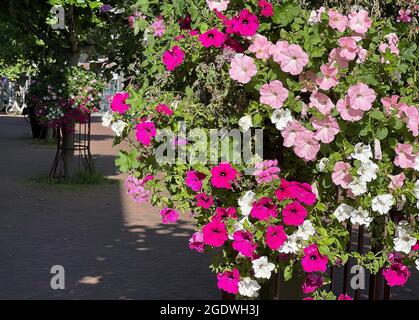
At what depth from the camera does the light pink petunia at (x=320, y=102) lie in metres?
3.10

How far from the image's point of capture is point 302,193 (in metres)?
3.08

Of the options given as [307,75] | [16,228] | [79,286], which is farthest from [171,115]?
[16,228]

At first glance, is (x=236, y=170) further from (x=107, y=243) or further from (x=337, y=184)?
(x=107, y=243)

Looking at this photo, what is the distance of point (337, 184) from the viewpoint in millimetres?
3119

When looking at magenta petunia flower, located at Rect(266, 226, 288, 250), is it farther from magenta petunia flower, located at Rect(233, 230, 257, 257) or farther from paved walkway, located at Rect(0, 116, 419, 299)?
paved walkway, located at Rect(0, 116, 419, 299)

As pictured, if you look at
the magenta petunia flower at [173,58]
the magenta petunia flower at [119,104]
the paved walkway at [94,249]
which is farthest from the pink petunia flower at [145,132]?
the paved walkway at [94,249]

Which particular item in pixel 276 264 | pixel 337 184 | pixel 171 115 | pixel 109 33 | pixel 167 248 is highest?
pixel 109 33

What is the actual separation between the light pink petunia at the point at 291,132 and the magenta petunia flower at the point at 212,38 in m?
0.50

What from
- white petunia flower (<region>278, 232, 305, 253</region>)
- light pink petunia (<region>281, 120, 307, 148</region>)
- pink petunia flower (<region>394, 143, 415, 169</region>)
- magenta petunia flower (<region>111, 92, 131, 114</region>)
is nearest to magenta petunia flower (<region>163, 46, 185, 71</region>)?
magenta petunia flower (<region>111, 92, 131, 114</region>)

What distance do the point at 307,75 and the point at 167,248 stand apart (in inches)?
196

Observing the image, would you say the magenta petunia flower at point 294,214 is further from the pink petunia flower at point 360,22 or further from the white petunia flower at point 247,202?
the pink petunia flower at point 360,22

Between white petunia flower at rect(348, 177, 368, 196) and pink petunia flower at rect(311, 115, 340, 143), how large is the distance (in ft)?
0.67

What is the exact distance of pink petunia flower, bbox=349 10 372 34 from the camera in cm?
313

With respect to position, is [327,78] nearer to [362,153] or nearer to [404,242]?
[362,153]
